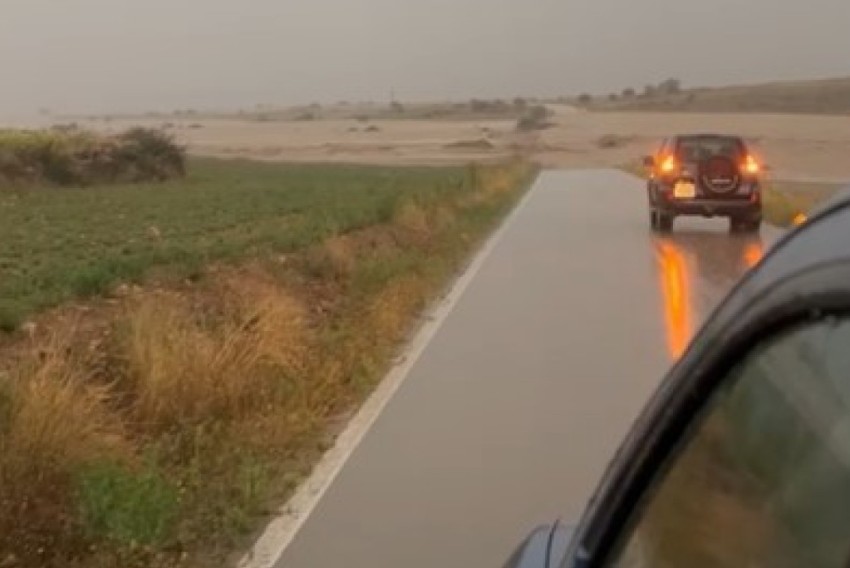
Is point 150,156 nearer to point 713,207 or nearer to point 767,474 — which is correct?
point 713,207

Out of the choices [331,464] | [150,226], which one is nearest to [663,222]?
[150,226]

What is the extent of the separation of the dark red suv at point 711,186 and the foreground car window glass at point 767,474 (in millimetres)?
28009

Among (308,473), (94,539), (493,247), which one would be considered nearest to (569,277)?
(493,247)

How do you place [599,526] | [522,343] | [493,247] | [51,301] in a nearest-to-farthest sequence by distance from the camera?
[599,526], [522,343], [51,301], [493,247]

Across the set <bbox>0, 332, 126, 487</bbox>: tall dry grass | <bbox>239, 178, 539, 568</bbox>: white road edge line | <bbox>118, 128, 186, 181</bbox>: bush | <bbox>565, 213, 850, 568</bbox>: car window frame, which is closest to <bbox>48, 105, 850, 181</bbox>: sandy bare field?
<bbox>118, 128, 186, 181</bbox>: bush

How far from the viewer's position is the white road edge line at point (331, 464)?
26.0 feet

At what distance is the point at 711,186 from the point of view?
100ft

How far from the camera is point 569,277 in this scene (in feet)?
72.9

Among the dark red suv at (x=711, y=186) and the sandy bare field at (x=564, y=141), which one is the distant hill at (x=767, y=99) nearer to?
the sandy bare field at (x=564, y=141)

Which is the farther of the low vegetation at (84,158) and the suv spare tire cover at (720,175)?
the low vegetation at (84,158)

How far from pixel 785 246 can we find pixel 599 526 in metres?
0.64

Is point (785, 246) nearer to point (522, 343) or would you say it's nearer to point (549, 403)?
point (549, 403)

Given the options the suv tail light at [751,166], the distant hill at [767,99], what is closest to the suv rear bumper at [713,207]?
the suv tail light at [751,166]

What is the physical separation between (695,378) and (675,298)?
1654 cm
